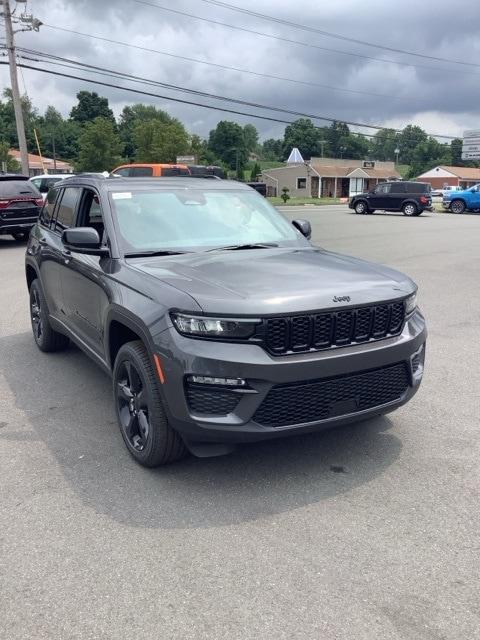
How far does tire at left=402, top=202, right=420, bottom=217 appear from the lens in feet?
102

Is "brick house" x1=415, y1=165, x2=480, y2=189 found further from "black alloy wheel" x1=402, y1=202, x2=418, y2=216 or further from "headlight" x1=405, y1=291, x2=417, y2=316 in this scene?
"headlight" x1=405, y1=291, x2=417, y2=316

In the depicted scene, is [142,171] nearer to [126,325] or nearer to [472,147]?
[126,325]

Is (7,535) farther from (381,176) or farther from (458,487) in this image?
(381,176)

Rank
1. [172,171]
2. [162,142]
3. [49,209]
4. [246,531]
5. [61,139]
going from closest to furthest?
1. [246,531]
2. [49,209]
3. [172,171]
4. [162,142]
5. [61,139]

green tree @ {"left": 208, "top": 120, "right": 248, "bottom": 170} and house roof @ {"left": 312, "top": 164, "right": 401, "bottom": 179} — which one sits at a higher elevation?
green tree @ {"left": 208, "top": 120, "right": 248, "bottom": 170}

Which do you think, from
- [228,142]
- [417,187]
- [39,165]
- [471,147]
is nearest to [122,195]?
[417,187]

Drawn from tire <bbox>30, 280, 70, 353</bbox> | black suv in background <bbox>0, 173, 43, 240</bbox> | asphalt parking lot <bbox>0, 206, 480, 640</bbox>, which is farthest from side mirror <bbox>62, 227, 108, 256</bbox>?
black suv in background <bbox>0, 173, 43, 240</bbox>

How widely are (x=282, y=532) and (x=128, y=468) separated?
1164 millimetres

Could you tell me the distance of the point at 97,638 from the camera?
230cm

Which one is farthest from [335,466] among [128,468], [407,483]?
[128,468]

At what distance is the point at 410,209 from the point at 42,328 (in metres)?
28.2

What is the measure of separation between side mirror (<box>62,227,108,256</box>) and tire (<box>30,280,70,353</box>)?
194 cm

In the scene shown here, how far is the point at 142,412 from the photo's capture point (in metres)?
3.62

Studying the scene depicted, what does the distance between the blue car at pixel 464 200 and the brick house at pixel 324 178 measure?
153ft
